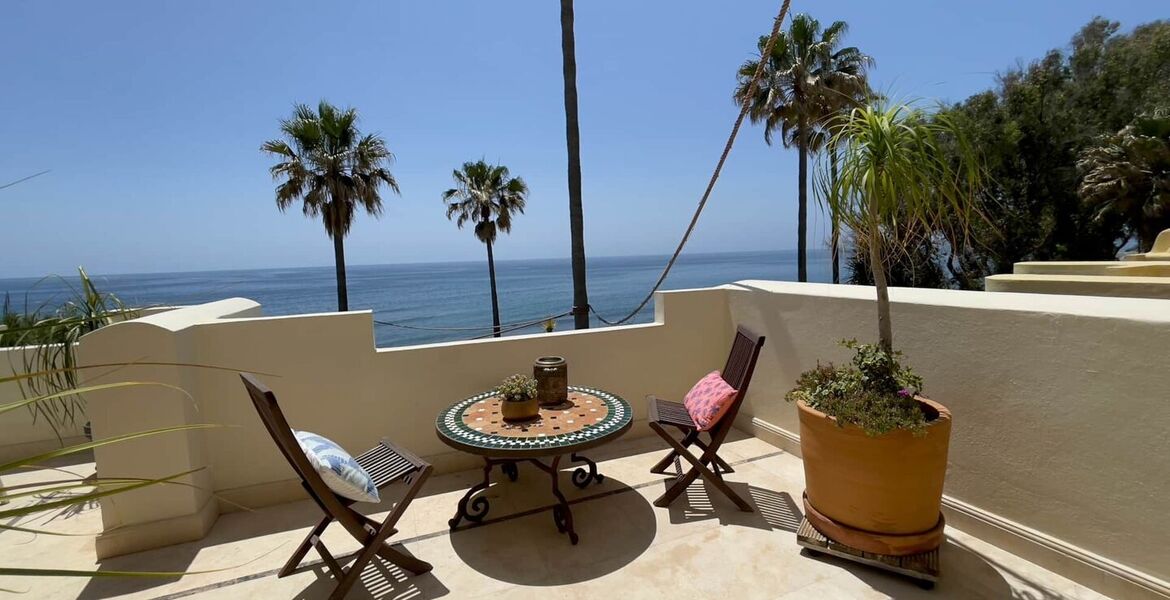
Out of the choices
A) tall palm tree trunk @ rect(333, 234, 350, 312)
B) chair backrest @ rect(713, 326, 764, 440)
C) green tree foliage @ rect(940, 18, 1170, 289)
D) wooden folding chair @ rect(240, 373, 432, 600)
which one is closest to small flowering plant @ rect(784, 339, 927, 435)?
chair backrest @ rect(713, 326, 764, 440)

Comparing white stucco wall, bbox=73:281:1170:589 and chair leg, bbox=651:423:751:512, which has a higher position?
white stucco wall, bbox=73:281:1170:589

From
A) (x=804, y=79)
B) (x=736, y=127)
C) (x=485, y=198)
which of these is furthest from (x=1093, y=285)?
(x=485, y=198)

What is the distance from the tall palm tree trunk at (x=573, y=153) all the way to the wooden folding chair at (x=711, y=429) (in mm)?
2631

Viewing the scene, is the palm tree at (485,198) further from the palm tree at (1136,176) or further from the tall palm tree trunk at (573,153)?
the palm tree at (1136,176)

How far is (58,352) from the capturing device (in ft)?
11.3

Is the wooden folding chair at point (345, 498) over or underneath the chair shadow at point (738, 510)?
over

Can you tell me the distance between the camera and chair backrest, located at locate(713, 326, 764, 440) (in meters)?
3.21

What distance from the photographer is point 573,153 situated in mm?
6422

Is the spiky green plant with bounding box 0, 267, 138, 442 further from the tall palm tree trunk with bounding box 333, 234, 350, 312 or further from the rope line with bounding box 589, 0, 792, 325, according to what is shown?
the tall palm tree trunk with bounding box 333, 234, 350, 312

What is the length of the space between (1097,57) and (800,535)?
20.7 metres

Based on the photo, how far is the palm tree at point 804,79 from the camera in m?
13.4

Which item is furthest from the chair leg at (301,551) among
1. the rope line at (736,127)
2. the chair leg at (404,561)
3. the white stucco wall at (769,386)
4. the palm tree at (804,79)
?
the palm tree at (804,79)

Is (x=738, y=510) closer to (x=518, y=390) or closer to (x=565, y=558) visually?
(x=565, y=558)

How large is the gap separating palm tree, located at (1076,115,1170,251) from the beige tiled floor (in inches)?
560
